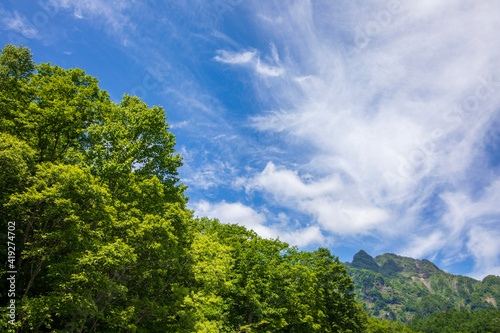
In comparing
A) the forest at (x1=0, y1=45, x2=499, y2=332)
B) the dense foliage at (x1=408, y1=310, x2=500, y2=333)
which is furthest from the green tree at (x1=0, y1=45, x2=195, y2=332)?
the dense foliage at (x1=408, y1=310, x2=500, y2=333)

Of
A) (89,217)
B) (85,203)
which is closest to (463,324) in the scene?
(89,217)

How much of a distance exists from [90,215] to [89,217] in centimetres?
23

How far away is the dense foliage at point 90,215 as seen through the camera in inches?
548

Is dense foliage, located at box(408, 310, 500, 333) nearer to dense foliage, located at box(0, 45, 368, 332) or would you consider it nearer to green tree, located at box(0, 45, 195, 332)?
dense foliage, located at box(0, 45, 368, 332)

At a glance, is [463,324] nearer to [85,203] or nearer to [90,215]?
[90,215]

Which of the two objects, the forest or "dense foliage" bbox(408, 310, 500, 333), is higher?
"dense foliage" bbox(408, 310, 500, 333)

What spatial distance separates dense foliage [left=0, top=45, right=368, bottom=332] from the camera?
13930mm

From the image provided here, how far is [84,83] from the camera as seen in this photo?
21.9 meters

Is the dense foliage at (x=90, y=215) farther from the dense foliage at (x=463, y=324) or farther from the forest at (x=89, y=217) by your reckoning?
the dense foliage at (x=463, y=324)

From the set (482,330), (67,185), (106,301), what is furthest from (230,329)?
(482,330)

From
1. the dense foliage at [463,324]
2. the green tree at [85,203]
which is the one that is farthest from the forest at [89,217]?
the dense foliage at [463,324]

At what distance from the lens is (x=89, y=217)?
15516mm

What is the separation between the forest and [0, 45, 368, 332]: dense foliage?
0.28 feet

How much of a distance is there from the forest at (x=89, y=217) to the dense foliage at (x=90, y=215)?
0.09 m
